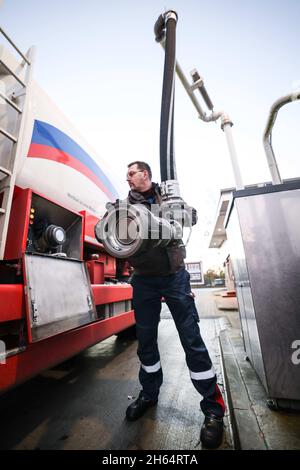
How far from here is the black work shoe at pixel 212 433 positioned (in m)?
1.13

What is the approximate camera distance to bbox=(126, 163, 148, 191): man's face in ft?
5.38

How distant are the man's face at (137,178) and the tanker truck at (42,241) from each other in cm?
66

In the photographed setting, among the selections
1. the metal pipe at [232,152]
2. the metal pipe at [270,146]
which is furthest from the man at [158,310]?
the metal pipe at [270,146]

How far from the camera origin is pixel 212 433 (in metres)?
1.16

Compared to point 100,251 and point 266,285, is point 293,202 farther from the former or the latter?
point 100,251

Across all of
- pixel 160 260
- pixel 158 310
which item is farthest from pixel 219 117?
pixel 158 310

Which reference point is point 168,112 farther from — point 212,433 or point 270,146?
point 212,433

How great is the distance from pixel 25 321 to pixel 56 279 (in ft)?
1.08

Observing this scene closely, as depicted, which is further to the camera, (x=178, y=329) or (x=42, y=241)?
(x=42, y=241)

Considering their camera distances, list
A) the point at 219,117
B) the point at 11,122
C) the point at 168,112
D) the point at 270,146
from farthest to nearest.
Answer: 1. the point at 219,117
2. the point at 270,146
3. the point at 168,112
4. the point at 11,122

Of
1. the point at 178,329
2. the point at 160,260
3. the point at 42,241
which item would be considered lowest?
the point at 178,329

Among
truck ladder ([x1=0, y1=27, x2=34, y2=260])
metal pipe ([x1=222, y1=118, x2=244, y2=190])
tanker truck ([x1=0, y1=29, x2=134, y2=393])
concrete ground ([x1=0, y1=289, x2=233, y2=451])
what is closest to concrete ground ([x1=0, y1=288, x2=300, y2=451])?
concrete ground ([x1=0, y1=289, x2=233, y2=451])

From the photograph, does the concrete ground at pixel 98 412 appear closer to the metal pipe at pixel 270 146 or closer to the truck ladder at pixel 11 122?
the truck ladder at pixel 11 122

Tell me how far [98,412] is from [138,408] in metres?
0.30
